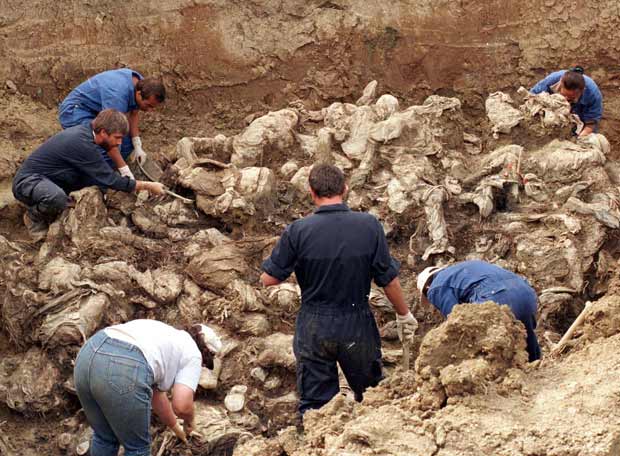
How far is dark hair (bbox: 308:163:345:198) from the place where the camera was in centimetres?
482

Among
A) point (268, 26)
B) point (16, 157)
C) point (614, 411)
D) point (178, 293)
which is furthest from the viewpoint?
point (268, 26)

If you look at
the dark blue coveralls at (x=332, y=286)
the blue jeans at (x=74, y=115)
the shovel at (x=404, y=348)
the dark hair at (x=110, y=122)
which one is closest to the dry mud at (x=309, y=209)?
the shovel at (x=404, y=348)

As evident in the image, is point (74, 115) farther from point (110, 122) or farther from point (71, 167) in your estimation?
point (110, 122)

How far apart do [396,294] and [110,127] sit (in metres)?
2.51

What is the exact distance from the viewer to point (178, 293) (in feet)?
20.3

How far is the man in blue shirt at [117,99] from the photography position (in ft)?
22.7

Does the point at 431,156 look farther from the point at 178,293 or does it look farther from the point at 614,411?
the point at 614,411

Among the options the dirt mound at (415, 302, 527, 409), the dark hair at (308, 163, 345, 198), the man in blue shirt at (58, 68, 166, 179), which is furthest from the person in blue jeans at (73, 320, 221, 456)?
the man in blue shirt at (58, 68, 166, 179)

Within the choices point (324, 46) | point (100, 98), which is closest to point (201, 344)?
point (100, 98)

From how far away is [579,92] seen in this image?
24.8 ft

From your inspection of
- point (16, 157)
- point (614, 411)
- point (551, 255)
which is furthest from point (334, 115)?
point (614, 411)

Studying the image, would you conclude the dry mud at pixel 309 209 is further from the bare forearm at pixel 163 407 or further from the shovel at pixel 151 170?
the bare forearm at pixel 163 407

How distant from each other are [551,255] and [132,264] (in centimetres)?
303

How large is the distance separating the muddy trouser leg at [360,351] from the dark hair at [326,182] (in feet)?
2.30
